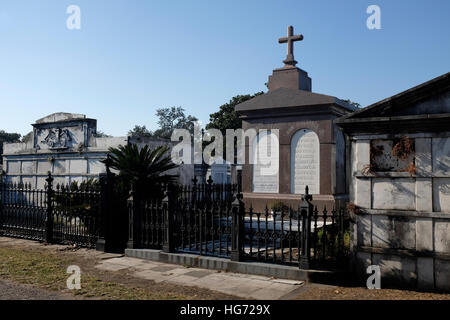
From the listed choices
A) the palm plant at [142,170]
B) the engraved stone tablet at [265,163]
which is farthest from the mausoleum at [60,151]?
the engraved stone tablet at [265,163]

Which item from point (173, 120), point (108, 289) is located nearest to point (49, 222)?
point (108, 289)

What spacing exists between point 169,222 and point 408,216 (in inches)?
201

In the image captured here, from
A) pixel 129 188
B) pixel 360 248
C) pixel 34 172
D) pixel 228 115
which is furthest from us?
pixel 228 115

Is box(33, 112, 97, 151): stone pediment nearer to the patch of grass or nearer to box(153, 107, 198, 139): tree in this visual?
the patch of grass

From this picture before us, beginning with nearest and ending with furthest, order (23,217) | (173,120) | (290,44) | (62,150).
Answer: (23,217), (290,44), (62,150), (173,120)

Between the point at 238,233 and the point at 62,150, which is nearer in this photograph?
the point at 238,233

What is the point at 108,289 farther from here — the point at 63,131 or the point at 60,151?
the point at 63,131

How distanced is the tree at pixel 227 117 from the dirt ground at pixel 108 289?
86.4 ft

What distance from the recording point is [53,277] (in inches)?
290

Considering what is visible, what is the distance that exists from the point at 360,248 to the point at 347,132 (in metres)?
2.13

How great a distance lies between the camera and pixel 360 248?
676 centimetres

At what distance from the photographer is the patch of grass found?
20.2 ft

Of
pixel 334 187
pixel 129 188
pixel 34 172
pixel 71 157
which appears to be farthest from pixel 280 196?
→ pixel 34 172
